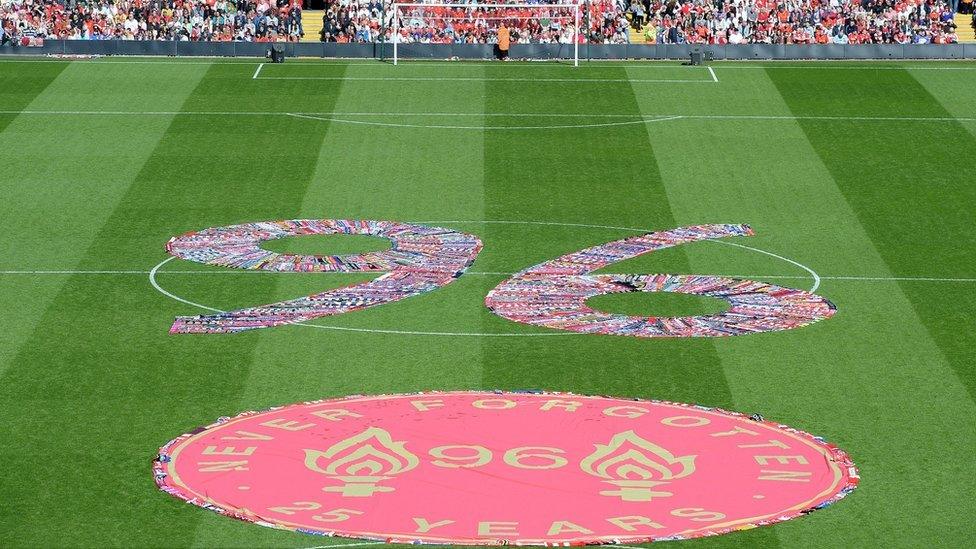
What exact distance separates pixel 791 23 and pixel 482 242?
26.3m

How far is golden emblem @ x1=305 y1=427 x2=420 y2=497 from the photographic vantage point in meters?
25.4

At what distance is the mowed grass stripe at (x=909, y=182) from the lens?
3669 centimetres

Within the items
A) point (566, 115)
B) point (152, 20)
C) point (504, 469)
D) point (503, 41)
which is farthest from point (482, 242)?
point (152, 20)

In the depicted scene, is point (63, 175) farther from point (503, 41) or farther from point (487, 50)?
point (487, 50)

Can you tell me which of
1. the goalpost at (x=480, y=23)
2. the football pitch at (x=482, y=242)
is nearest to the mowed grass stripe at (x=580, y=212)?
the football pitch at (x=482, y=242)

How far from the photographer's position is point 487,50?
6291 cm

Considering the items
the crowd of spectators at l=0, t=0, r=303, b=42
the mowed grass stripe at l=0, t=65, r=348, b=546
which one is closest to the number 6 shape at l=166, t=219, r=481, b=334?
the mowed grass stripe at l=0, t=65, r=348, b=546

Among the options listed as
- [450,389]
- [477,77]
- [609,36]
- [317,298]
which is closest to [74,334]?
[317,298]

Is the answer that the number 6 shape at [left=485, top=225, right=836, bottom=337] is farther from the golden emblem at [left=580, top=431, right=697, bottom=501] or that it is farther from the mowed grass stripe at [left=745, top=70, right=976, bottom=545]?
the golden emblem at [left=580, top=431, right=697, bottom=501]

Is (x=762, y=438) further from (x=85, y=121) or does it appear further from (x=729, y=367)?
(x=85, y=121)

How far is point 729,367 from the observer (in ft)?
106

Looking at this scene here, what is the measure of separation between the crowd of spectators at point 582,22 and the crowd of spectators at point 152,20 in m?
0.03

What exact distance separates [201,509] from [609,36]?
41871mm

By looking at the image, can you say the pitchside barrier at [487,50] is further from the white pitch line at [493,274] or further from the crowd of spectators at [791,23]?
the white pitch line at [493,274]
